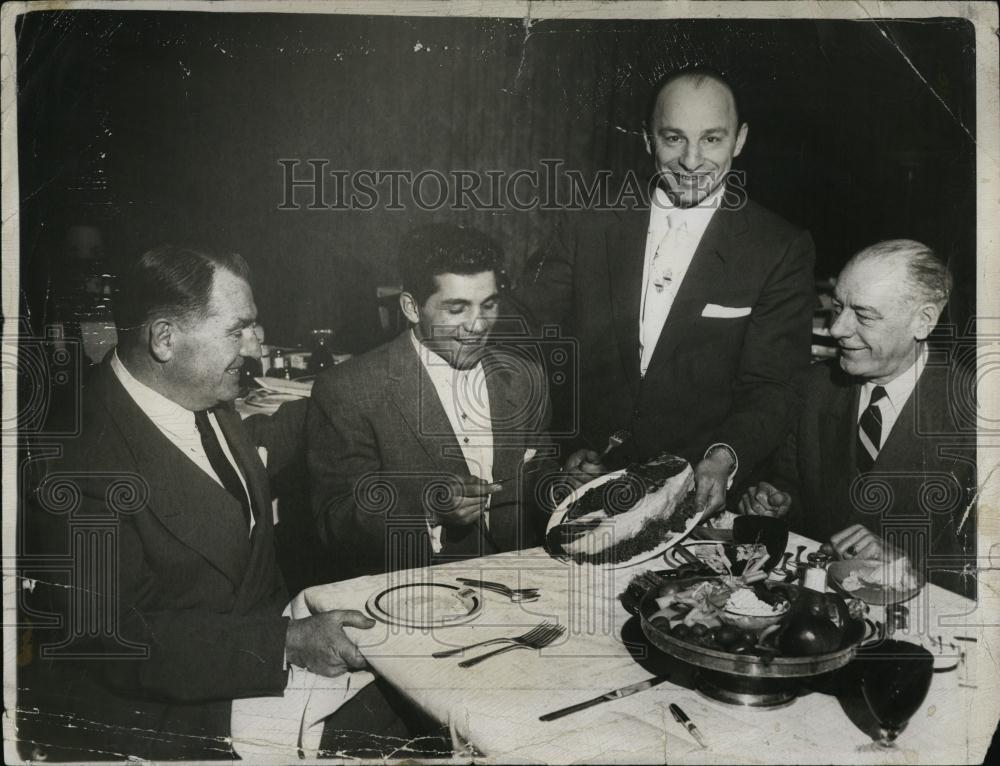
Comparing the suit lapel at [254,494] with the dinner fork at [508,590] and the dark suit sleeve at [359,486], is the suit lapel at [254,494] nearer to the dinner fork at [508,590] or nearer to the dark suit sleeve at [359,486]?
the dark suit sleeve at [359,486]

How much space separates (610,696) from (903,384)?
4.22 ft

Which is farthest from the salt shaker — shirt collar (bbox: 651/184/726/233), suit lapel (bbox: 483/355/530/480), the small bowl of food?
shirt collar (bbox: 651/184/726/233)

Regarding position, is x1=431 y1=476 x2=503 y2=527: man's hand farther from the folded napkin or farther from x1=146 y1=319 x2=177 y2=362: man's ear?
x1=146 y1=319 x2=177 y2=362: man's ear

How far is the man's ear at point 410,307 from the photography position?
7.95 feet

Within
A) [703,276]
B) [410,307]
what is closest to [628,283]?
[703,276]

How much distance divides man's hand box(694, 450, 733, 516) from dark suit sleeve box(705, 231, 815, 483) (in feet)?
0.13

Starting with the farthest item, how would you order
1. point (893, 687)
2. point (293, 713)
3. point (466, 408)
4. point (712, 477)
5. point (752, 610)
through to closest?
point (712, 477) → point (466, 408) → point (293, 713) → point (752, 610) → point (893, 687)

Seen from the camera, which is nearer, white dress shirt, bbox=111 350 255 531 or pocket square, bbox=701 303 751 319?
white dress shirt, bbox=111 350 255 531

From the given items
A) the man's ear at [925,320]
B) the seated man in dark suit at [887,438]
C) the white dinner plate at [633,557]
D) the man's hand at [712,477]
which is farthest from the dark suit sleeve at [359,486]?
the man's ear at [925,320]

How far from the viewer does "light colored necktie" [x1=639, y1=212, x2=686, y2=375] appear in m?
2.54

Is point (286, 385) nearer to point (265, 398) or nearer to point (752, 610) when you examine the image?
point (265, 398)

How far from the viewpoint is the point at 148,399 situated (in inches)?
91.7

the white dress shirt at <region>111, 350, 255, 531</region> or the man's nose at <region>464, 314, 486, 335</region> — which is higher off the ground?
the man's nose at <region>464, 314, 486, 335</region>

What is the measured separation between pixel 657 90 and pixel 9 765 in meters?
2.61
